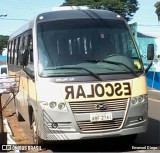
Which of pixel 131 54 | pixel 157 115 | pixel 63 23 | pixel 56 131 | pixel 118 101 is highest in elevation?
pixel 63 23

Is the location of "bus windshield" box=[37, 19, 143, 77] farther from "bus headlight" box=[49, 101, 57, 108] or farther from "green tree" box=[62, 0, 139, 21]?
"green tree" box=[62, 0, 139, 21]

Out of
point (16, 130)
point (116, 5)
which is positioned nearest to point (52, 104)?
point (16, 130)

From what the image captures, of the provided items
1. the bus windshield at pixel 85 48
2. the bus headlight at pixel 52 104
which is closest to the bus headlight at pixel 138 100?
the bus windshield at pixel 85 48

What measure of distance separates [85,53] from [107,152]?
1927 mm

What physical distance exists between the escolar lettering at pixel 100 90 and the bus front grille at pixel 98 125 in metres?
0.47

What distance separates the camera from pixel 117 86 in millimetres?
7398

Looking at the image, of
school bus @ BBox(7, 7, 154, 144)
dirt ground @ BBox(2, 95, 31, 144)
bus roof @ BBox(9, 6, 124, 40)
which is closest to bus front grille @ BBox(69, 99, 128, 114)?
school bus @ BBox(7, 7, 154, 144)

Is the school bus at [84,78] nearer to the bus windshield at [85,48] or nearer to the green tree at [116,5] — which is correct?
the bus windshield at [85,48]

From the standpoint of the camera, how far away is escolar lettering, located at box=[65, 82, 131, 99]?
284 inches

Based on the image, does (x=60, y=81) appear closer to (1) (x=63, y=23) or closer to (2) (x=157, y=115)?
(1) (x=63, y=23)

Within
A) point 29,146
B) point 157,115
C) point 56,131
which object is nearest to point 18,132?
point 29,146

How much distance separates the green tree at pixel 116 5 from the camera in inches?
2467

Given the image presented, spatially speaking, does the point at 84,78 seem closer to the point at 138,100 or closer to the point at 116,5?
the point at 138,100

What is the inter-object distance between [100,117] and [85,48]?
1.47 meters
